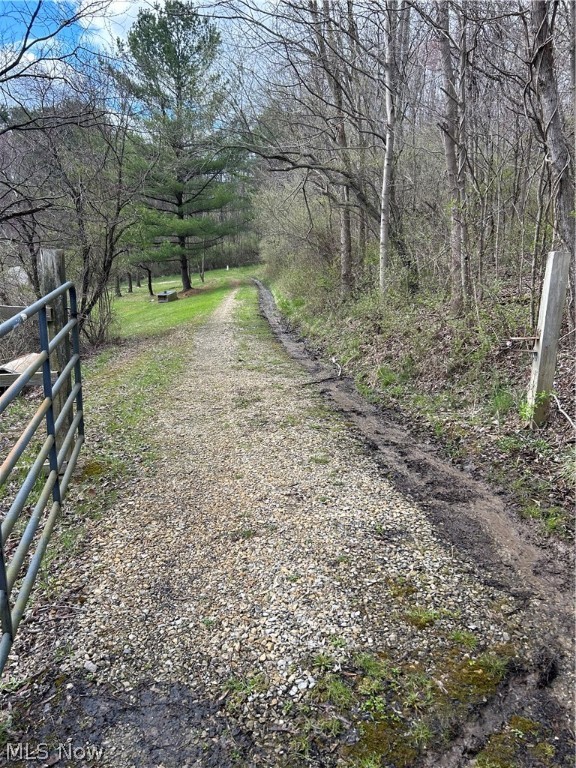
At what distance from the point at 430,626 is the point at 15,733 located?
2186mm

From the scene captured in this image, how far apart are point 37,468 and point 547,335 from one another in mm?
4648

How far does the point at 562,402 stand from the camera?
16.8ft

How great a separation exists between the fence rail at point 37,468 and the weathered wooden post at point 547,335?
4.47m

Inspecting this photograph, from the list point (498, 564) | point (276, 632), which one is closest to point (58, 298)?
point (276, 632)

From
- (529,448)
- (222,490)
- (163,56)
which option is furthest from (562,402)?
(163,56)

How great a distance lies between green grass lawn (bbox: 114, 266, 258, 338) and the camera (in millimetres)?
17263

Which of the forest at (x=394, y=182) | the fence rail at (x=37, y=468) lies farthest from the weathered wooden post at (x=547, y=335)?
the fence rail at (x=37, y=468)

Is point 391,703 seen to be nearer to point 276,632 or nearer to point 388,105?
point 276,632

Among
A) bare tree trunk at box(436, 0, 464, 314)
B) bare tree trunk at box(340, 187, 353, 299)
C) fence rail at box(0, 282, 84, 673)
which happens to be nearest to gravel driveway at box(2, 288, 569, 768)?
fence rail at box(0, 282, 84, 673)

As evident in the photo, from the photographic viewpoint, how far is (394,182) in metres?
11.2

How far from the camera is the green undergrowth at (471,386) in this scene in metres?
4.41

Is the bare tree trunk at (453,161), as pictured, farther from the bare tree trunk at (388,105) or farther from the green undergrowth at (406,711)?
the green undergrowth at (406,711)

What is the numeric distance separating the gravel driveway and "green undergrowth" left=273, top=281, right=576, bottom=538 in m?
1.10

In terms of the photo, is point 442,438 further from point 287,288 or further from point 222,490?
point 287,288
